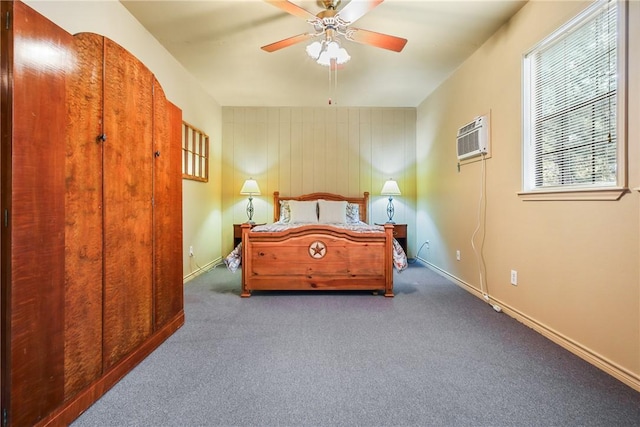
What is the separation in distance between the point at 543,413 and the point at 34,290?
2249 mm

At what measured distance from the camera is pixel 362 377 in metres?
1.56

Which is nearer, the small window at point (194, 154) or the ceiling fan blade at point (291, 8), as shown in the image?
the ceiling fan blade at point (291, 8)

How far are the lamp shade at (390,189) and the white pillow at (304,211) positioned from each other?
3.64 feet

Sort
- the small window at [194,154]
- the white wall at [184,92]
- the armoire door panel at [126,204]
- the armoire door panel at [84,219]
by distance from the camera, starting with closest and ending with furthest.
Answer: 1. the armoire door panel at [84,219]
2. the armoire door panel at [126,204]
3. the white wall at [184,92]
4. the small window at [194,154]

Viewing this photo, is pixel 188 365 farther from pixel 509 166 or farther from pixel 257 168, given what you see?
pixel 257 168

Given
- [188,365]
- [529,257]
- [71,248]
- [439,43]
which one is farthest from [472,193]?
[71,248]

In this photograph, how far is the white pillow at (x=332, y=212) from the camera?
13.2ft

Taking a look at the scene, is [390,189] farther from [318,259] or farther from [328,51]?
[328,51]

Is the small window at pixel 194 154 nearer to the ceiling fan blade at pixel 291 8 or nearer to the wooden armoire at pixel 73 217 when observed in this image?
the wooden armoire at pixel 73 217

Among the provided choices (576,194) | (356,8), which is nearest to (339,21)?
(356,8)

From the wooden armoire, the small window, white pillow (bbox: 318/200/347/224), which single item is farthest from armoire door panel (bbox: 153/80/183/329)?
white pillow (bbox: 318/200/347/224)

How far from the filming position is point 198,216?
12.5 ft

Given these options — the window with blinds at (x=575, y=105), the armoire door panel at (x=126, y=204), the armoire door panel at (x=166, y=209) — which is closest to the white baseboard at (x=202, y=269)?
the armoire door panel at (x=166, y=209)

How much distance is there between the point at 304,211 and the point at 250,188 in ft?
3.13
